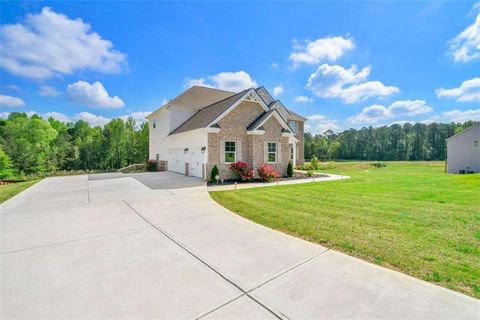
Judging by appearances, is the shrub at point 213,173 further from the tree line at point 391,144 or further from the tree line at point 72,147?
the tree line at point 391,144

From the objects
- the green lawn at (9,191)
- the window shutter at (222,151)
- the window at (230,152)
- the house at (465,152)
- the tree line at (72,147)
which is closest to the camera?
the green lawn at (9,191)

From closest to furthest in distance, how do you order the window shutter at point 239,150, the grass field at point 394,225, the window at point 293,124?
1. the grass field at point 394,225
2. the window shutter at point 239,150
3. the window at point 293,124

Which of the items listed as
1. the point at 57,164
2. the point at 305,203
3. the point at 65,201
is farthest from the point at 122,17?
the point at 57,164

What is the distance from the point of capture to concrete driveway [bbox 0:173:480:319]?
2.43 m

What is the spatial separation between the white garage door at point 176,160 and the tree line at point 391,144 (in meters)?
49.0

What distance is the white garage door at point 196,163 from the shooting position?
14.8 metres

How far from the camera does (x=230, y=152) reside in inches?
575

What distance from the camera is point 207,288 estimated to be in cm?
287

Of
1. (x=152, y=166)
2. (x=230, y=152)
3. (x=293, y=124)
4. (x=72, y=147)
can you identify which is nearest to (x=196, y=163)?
(x=230, y=152)

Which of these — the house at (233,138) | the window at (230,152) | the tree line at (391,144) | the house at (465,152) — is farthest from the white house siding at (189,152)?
the tree line at (391,144)

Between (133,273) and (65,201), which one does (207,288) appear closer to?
(133,273)

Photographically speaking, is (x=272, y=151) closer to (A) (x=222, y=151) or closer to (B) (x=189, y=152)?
(A) (x=222, y=151)

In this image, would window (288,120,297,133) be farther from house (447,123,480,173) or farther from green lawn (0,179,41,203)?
green lawn (0,179,41,203)

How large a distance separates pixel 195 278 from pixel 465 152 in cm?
3526
